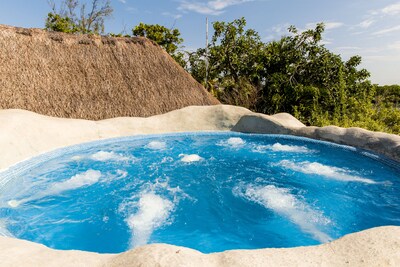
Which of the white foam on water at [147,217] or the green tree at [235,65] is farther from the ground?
the green tree at [235,65]

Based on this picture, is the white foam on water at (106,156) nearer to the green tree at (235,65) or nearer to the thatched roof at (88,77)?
the thatched roof at (88,77)

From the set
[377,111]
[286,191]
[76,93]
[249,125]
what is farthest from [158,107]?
[377,111]

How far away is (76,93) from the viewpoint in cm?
959

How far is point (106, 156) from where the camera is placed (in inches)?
293

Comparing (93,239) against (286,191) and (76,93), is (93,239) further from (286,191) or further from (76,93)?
(76,93)

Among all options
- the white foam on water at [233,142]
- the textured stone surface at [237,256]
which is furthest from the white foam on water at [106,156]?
the textured stone surface at [237,256]

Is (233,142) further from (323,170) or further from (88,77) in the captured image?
(88,77)

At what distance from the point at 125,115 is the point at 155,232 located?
7.09 meters

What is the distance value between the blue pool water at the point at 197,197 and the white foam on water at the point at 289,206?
2cm

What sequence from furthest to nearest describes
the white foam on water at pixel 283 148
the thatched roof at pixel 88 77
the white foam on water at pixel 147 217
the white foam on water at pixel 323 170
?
the thatched roof at pixel 88 77
the white foam on water at pixel 283 148
the white foam on water at pixel 323 170
the white foam on water at pixel 147 217

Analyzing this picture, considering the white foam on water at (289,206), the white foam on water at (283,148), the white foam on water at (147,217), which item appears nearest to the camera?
the white foam on water at (147,217)

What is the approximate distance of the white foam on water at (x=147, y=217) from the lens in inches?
149

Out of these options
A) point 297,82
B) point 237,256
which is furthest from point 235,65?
point 237,256

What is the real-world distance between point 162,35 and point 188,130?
36.7ft
